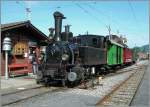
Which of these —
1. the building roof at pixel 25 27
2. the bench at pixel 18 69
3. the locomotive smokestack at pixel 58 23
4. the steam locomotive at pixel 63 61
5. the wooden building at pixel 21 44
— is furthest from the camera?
the bench at pixel 18 69

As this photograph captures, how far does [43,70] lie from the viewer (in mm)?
16969

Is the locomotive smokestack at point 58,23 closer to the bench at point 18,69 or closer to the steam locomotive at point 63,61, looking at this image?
the steam locomotive at point 63,61

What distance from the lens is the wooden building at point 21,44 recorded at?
21852 mm

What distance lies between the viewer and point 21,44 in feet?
77.4

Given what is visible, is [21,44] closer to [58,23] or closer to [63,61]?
[58,23]

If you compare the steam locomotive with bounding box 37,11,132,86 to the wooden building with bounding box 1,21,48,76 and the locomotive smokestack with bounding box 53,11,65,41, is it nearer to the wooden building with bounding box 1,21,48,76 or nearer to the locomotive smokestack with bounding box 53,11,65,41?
the locomotive smokestack with bounding box 53,11,65,41

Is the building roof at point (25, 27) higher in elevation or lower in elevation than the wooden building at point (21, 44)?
higher

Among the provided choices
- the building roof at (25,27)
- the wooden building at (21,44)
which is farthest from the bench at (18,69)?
the building roof at (25,27)

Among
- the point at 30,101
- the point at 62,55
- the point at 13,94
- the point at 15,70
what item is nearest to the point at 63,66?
the point at 62,55

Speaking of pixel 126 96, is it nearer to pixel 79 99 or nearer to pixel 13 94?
pixel 79 99

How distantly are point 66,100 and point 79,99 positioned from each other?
59 cm

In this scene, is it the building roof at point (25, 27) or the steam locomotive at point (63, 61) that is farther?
the building roof at point (25, 27)

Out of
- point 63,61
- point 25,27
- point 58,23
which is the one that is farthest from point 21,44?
point 63,61

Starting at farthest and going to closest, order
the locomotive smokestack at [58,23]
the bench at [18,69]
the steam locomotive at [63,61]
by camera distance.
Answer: the bench at [18,69] < the locomotive smokestack at [58,23] < the steam locomotive at [63,61]
